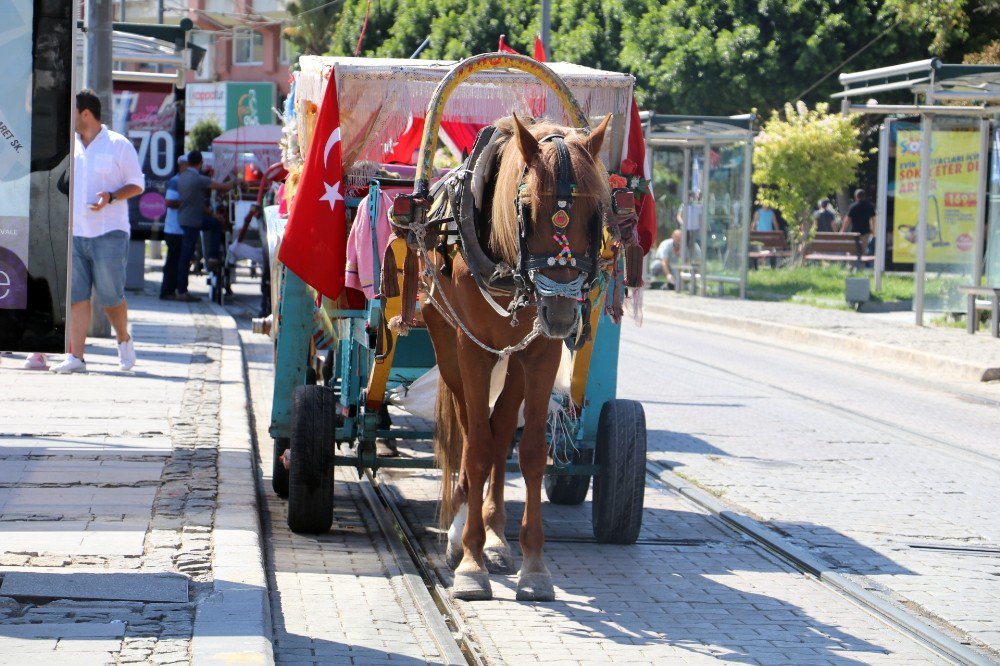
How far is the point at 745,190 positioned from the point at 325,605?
733 inches

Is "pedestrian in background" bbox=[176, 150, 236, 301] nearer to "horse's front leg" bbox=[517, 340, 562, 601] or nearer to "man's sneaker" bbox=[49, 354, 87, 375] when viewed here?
"man's sneaker" bbox=[49, 354, 87, 375]

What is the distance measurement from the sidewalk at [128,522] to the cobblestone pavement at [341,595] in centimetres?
18

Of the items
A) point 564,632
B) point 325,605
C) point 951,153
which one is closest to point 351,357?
point 325,605

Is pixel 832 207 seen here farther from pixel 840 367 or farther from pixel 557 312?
pixel 557 312

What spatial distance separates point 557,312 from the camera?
17.8ft

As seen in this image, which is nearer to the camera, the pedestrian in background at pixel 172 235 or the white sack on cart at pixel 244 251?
the white sack on cart at pixel 244 251

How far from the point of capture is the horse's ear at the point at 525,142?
18.4ft

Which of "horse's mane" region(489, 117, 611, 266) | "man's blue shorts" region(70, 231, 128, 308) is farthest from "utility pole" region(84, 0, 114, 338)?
"horse's mane" region(489, 117, 611, 266)

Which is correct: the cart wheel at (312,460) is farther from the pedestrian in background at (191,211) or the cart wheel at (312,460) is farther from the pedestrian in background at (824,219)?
the pedestrian in background at (824,219)

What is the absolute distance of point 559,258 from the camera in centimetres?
550

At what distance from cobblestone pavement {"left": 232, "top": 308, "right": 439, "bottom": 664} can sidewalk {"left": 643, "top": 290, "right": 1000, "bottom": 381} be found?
932 cm

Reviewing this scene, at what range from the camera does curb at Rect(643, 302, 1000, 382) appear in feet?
49.4

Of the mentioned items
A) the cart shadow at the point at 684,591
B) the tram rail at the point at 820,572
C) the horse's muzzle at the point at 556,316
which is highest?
the horse's muzzle at the point at 556,316

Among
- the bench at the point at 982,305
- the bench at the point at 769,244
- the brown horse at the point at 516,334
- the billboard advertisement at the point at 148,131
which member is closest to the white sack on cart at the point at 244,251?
the billboard advertisement at the point at 148,131
